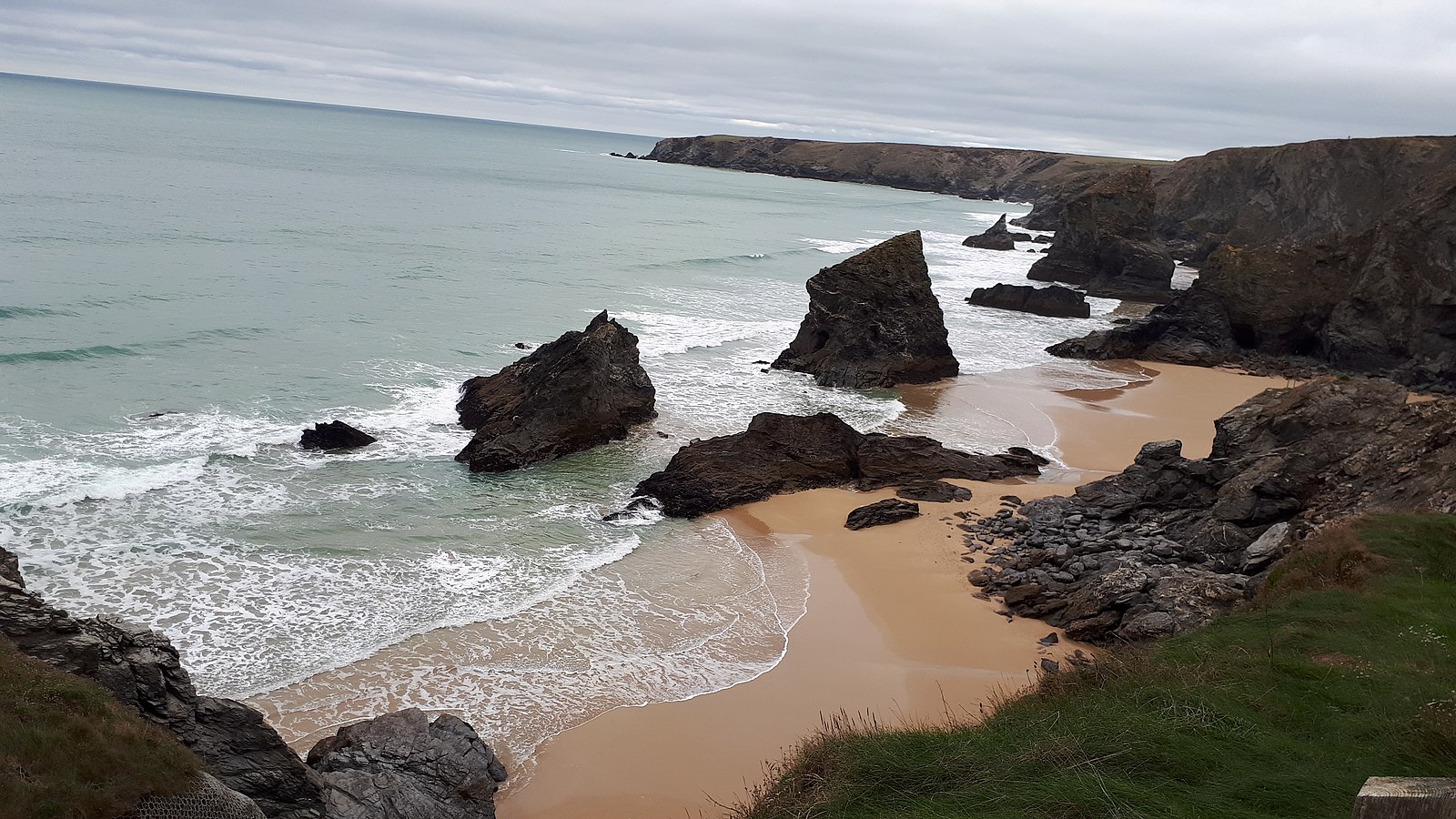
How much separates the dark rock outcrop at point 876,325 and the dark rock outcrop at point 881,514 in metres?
10.9

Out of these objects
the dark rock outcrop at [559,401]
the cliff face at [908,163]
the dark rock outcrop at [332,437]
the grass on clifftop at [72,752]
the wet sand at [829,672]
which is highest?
the cliff face at [908,163]

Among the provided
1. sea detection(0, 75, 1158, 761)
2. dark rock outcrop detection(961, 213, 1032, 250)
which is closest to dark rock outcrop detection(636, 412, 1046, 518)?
sea detection(0, 75, 1158, 761)

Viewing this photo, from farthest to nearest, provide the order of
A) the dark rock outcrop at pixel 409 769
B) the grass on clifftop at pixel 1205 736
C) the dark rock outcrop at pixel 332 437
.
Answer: the dark rock outcrop at pixel 332 437, the dark rock outcrop at pixel 409 769, the grass on clifftop at pixel 1205 736

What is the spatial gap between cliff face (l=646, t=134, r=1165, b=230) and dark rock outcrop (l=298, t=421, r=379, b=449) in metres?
131

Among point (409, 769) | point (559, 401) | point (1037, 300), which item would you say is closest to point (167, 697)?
point (409, 769)

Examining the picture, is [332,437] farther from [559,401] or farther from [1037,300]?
[1037,300]

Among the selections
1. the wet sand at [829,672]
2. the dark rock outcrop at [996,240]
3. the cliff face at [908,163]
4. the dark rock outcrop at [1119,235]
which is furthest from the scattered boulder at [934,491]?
the cliff face at [908,163]

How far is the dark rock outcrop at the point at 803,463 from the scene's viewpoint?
18.9 metres

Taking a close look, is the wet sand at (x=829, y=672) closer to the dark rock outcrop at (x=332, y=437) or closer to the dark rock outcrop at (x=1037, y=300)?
the dark rock outcrop at (x=332, y=437)

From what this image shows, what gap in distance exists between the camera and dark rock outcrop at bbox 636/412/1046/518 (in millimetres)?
18859

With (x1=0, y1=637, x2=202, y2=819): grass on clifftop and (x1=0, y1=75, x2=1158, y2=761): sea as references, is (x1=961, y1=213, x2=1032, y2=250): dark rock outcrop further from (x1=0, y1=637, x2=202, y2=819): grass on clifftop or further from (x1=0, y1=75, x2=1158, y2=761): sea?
(x1=0, y1=637, x2=202, y2=819): grass on clifftop

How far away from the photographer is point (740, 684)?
12258mm

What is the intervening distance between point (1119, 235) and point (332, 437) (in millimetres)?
40961

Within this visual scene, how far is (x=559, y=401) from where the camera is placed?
21.6m
